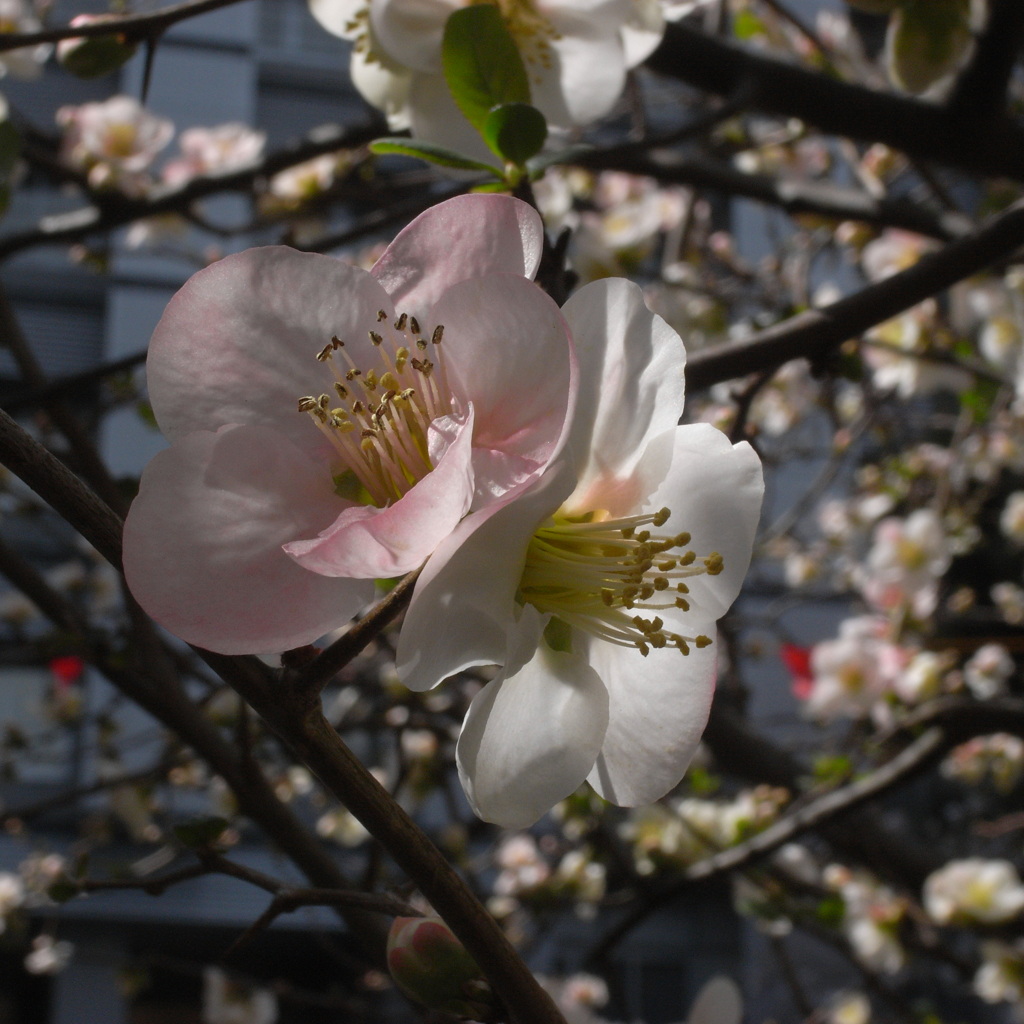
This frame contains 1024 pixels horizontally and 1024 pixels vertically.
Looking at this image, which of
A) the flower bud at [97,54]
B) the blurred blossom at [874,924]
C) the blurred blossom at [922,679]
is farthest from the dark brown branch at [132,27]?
the blurred blossom at [874,924]

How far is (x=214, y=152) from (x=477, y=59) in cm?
221

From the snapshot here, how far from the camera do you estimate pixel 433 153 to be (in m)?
0.54

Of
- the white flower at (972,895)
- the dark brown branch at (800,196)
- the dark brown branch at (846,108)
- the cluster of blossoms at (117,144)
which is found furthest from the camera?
the cluster of blossoms at (117,144)

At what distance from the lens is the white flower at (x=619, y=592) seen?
0.36 m

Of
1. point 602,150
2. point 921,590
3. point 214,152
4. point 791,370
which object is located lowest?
point 921,590

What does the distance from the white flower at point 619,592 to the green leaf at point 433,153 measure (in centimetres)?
20

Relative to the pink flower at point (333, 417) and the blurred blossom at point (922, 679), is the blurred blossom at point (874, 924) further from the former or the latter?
the pink flower at point (333, 417)

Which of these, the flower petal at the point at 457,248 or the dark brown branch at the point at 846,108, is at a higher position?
the flower petal at the point at 457,248

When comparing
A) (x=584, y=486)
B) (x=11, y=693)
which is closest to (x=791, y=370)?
(x=584, y=486)

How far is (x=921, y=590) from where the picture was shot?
2268mm

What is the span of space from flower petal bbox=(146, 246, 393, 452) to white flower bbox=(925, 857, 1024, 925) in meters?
1.74

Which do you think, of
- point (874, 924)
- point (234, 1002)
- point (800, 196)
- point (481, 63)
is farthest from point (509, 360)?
point (234, 1002)

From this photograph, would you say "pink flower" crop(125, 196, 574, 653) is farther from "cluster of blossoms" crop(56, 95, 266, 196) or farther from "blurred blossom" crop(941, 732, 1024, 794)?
"blurred blossom" crop(941, 732, 1024, 794)

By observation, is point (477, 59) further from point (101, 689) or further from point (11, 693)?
point (11, 693)
